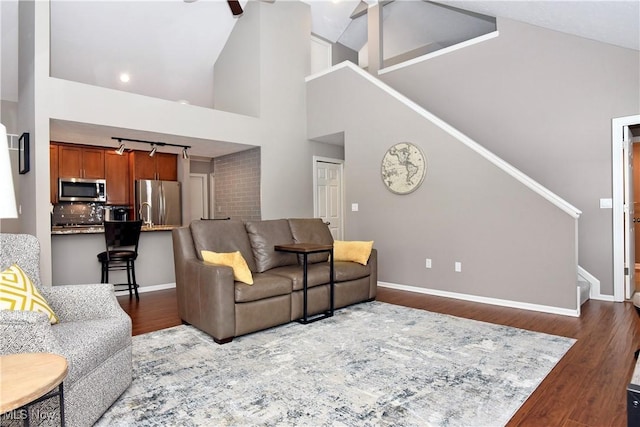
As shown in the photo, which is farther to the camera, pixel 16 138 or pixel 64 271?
pixel 16 138

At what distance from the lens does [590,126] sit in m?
4.50

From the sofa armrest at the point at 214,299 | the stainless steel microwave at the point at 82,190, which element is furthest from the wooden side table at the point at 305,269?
the stainless steel microwave at the point at 82,190

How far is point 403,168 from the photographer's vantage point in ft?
16.7

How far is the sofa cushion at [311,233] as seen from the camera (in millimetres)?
4273

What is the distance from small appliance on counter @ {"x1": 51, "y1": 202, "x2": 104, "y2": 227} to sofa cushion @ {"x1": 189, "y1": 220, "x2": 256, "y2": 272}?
450 centimetres

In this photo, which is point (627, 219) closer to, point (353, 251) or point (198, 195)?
point (353, 251)

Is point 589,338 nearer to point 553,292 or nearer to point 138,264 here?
point 553,292

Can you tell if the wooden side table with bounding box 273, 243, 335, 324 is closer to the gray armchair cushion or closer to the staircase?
the gray armchair cushion

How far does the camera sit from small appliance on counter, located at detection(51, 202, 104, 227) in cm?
682

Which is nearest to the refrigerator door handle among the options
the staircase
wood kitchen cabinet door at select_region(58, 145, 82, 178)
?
wood kitchen cabinet door at select_region(58, 145, 82, 178)

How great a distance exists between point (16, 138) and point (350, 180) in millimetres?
5161

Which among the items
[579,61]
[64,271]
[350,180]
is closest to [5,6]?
[64,271]

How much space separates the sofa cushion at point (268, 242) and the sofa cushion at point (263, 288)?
28cm

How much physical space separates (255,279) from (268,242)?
700 millimetres
